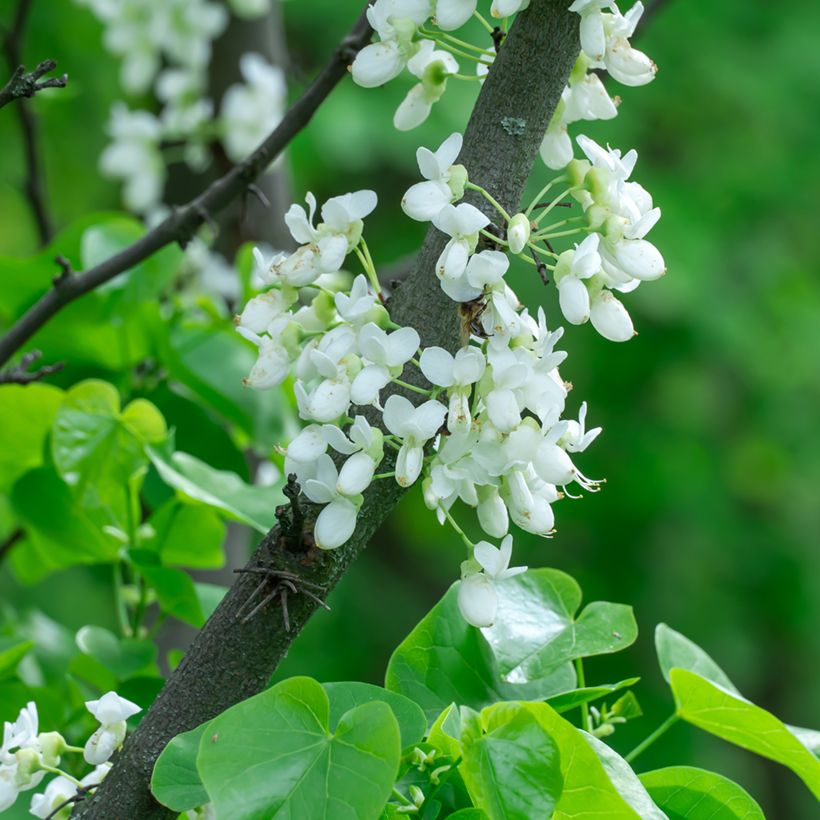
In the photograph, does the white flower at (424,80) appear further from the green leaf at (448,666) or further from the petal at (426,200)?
the green leaf at (448,666)

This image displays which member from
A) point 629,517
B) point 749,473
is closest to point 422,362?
point 629,517

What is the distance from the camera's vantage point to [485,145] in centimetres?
60

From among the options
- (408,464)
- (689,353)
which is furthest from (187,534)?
(689,353)

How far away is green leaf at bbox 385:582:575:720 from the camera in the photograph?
653 mm

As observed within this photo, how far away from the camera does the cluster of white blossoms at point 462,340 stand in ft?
1.78

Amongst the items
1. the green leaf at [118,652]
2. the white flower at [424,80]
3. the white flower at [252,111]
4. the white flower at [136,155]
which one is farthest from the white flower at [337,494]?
the white flower at [136,155]

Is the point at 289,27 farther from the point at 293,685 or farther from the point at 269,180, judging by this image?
the point at 293,685

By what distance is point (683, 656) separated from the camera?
76 cm

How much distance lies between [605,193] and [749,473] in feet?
10.8

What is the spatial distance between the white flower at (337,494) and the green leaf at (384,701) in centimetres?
8

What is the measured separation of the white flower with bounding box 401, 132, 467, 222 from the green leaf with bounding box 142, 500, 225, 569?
456mm

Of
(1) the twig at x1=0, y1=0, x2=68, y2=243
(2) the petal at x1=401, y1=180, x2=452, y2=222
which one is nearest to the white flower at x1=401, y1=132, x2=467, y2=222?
(2) the petal at x1=401, y1=180, x2=452, y2=222

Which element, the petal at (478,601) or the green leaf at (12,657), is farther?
the green leaf at (12,657)

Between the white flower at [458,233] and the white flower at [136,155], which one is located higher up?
→ the white flower at [458,233]
